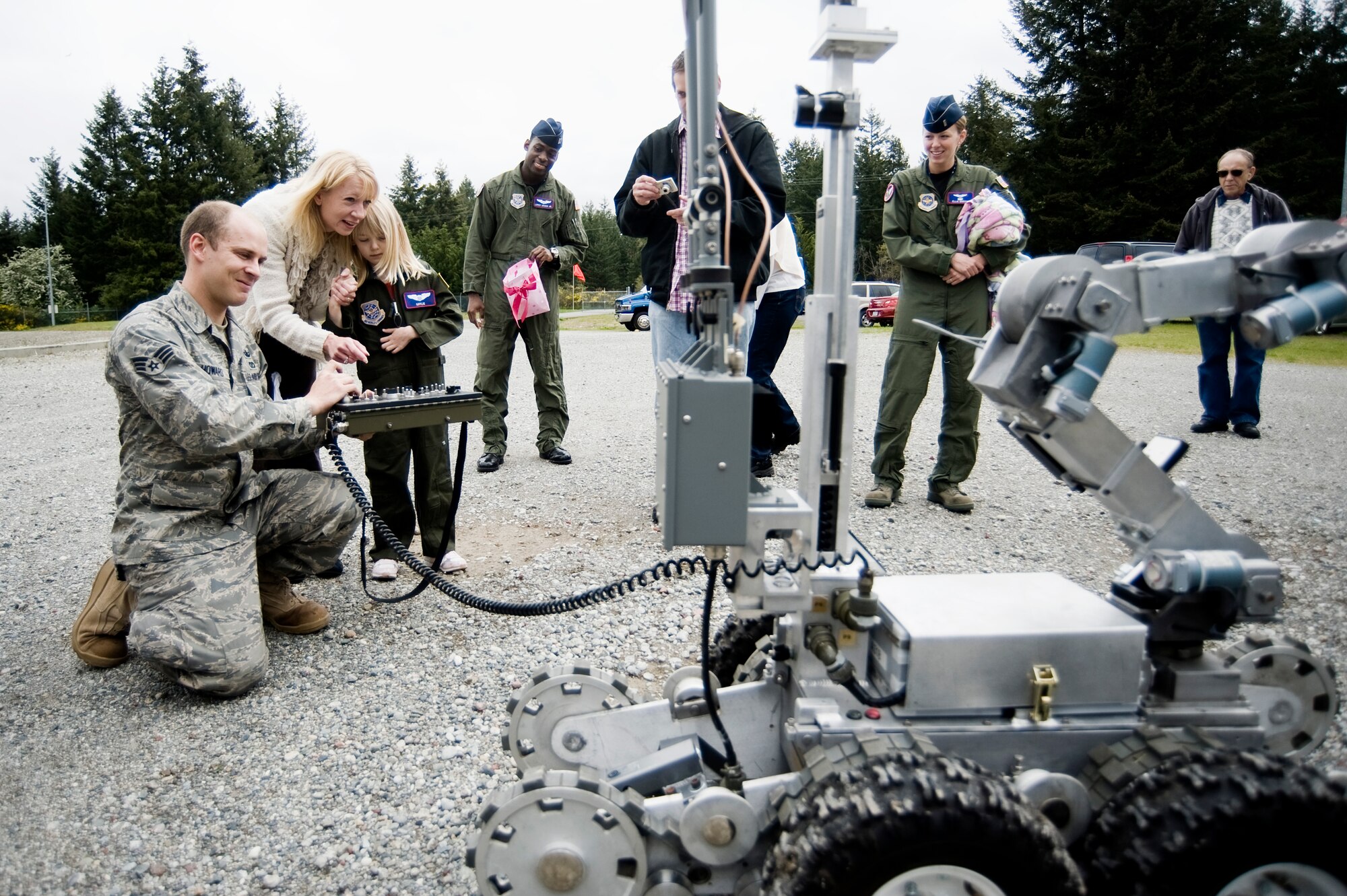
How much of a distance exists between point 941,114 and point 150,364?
4.13 m

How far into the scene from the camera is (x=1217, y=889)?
172 cm

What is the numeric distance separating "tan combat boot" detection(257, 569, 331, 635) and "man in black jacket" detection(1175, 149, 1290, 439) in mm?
6441

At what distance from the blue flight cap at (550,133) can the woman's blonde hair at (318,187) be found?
2.64 m

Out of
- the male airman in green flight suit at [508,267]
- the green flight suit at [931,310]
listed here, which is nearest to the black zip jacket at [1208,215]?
the green flight suit at [931,310]

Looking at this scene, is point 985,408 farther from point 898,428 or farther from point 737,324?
point 737,324

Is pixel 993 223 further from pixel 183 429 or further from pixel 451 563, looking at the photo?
pixel 183 429

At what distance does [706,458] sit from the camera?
1.86 m

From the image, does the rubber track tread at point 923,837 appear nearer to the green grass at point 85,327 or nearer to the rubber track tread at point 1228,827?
the rubber track tread at point 1228,827

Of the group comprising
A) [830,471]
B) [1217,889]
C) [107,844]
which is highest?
[830,471]

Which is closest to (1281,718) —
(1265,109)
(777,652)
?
(777,652)

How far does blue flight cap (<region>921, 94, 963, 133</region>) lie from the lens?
5.09m

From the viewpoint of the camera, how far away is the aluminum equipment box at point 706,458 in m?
1.83

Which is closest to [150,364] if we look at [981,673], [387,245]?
[387,245]

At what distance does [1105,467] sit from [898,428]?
349cm
